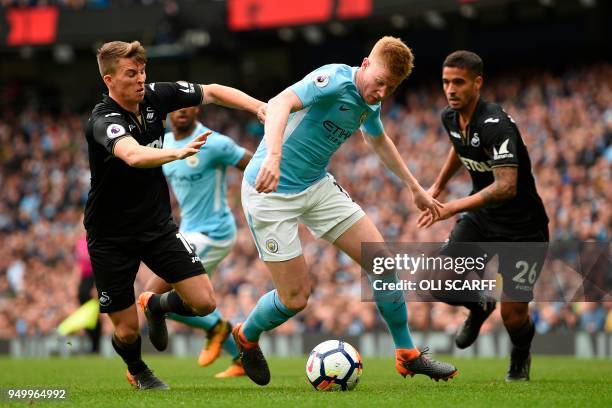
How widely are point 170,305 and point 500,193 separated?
108 inches

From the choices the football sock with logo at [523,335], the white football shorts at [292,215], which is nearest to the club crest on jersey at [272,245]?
the white football shorts at [292,215]

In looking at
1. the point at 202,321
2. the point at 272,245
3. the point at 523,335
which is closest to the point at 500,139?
the point at 523,335

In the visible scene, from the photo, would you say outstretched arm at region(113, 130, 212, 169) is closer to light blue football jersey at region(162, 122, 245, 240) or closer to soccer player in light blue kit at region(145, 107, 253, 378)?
soccer player in light blue kit at region(145, 107, 253, 378)

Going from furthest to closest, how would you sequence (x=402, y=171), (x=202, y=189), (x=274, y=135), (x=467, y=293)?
(x=202, y=189)
(x=467, y=293)
(x=402, y=171)
(x=274, y=135)

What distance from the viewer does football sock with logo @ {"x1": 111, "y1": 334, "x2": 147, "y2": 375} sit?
7.61 meters

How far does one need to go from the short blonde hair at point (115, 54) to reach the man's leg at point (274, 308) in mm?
1774

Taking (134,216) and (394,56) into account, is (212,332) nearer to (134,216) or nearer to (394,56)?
(134,216)

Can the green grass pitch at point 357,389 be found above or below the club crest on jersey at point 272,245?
below

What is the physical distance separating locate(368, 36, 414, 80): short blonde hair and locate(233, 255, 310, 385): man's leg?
60.5 inches

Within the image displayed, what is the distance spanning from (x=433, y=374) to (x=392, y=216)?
11154 mm

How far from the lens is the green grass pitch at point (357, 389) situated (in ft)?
20.6

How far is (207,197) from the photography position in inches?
404

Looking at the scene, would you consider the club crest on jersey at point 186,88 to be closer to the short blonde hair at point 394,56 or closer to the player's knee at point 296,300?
the short blonde hair at point 394,56

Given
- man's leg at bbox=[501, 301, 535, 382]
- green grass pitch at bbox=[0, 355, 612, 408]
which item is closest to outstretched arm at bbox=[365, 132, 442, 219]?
man's leg at bbox=[501, 301, 535, 382]
